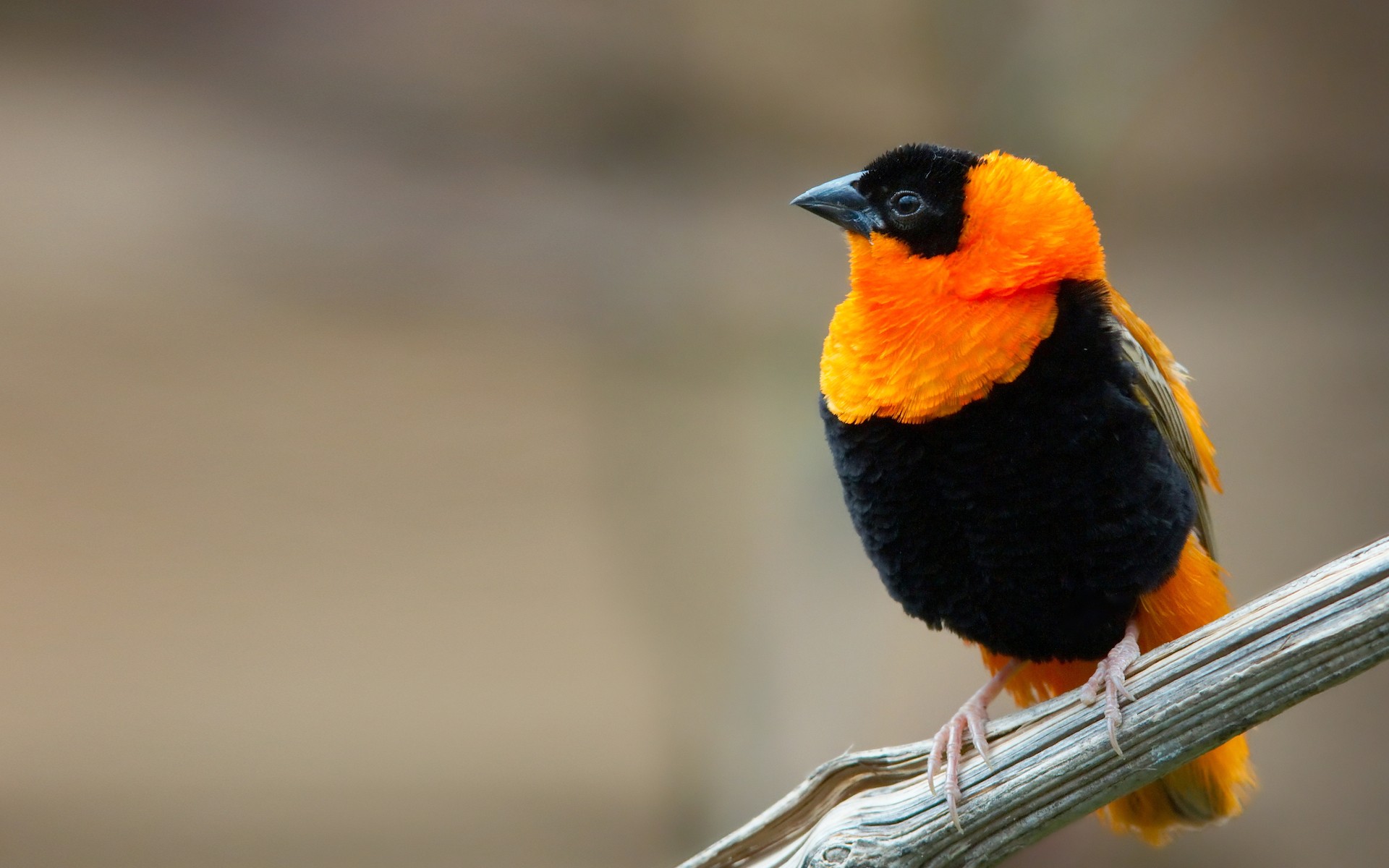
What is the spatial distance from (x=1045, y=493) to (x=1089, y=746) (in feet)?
1.31

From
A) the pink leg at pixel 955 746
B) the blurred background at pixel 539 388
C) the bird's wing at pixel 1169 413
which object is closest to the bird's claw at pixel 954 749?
the pink leg at pixel 955 746

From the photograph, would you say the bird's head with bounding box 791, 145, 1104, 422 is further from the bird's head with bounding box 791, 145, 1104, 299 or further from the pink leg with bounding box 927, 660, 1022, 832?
the pink leg with bounding box 927, 660, 1022, 832

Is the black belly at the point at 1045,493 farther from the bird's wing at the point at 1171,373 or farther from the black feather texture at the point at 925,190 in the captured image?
the black feather texture at the point at 925,190

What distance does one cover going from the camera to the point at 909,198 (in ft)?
6.47

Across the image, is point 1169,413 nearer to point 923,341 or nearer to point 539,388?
point 923,341

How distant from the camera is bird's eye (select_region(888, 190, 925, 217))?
196cm

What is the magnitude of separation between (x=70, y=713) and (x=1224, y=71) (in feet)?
14.8

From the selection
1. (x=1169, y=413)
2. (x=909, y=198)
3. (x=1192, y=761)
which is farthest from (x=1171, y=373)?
(x=1192, y=761)

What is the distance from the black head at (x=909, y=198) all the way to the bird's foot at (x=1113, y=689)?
2.51 feet

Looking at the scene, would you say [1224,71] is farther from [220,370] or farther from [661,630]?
[220,370]

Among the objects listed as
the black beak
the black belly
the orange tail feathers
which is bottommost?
the orange tail feathers

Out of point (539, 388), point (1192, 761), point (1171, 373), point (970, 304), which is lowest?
point (1192, 761)

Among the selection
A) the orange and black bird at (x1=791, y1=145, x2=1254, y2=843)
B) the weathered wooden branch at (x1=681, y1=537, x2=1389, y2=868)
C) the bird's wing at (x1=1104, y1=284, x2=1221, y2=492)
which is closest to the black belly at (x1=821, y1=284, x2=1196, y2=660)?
the orange and black bird at (x1=791, y1=145, x2=1254, y2=843)

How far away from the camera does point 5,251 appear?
3059mm
